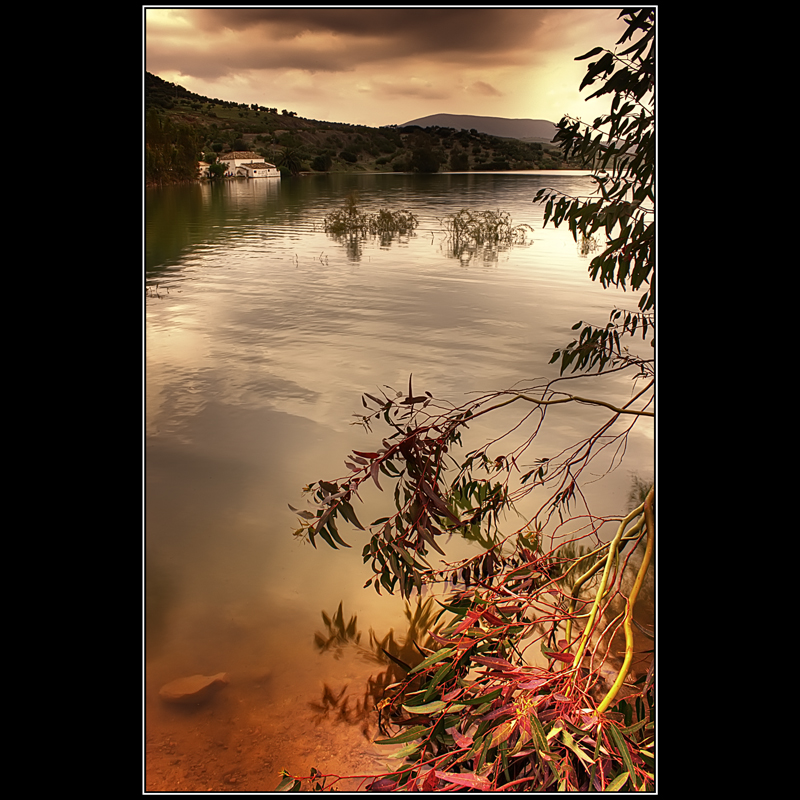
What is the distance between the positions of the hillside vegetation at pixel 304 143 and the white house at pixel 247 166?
163 centimetres

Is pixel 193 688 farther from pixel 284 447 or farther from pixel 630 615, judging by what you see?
pixel 284 447

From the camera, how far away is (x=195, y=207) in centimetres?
1347

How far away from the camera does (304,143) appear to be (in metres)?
11.1

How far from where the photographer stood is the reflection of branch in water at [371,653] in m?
1.39

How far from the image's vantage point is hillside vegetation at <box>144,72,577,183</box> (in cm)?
653

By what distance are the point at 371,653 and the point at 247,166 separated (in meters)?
17.3

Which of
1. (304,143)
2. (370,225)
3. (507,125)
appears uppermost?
(304,143)

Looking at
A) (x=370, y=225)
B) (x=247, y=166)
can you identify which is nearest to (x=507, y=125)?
(x=370, y=225)

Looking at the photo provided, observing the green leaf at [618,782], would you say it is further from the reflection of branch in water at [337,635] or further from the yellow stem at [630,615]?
the reflection of branch in water at [337,635]

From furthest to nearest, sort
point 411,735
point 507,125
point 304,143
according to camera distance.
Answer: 1. point 304,143
2. point 507,125
3. point 411,735

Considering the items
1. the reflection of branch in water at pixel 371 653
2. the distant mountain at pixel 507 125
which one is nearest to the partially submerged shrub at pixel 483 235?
the distant mountain at pixel 507 125
